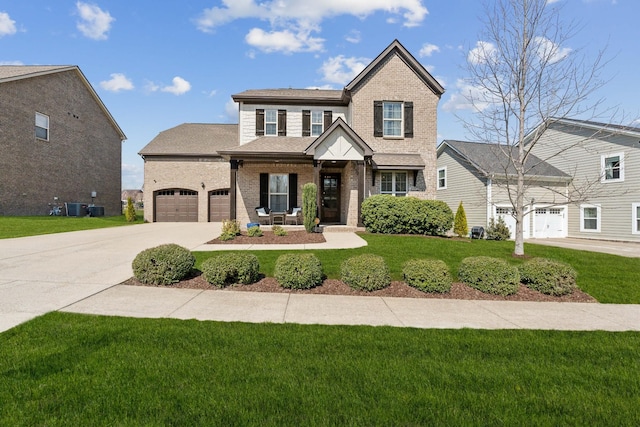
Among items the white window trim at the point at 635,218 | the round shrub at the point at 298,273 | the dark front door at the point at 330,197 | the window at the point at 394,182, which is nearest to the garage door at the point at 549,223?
the white window trim at the point at 635,218

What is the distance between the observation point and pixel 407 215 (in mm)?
12656

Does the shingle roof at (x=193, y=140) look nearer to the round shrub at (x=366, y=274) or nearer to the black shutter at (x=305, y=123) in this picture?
the black shutter at (x=305, y=123)

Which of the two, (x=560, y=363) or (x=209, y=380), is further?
(x=560, y=363)


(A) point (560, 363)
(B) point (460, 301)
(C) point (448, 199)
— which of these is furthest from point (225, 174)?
(A) point (560, 363)

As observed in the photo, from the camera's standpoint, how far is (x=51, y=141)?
2139cm

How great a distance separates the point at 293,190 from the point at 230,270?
1083cm

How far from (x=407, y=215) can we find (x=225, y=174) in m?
14.0

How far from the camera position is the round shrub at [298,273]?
6.29 m

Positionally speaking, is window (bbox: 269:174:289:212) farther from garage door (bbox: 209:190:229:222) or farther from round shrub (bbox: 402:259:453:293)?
round shrub (bbox: 402:259:453:293)

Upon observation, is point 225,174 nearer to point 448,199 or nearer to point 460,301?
point 448,199

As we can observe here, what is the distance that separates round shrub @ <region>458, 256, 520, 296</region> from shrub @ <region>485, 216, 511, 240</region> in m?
11.5

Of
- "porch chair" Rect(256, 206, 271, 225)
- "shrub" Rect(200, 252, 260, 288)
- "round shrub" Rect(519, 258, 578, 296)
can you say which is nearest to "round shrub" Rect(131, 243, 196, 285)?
"shrub" Rect(200, 252, 260, 288)

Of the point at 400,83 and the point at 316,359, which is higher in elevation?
the point at 400,83

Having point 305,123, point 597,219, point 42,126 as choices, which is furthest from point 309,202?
point 42,126
